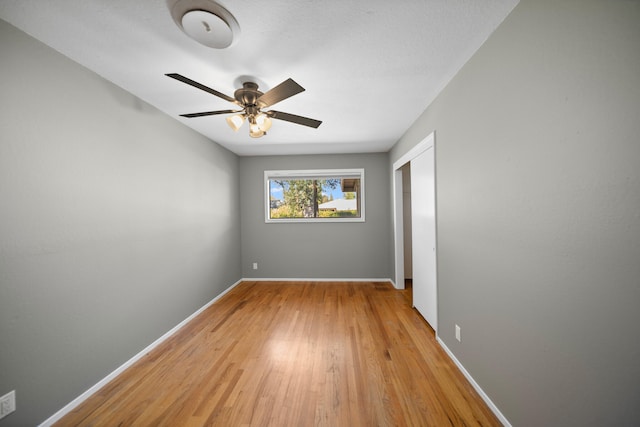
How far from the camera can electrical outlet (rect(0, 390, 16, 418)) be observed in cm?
124

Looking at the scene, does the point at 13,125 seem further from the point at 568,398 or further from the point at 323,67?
the point at 568,398

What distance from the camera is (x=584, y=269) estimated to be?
3.10ft

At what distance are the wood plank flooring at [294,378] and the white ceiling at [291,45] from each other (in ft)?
7.80

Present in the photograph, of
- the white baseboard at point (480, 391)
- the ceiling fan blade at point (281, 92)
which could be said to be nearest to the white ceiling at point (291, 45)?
the ceiling fan blade at point (281, 92)

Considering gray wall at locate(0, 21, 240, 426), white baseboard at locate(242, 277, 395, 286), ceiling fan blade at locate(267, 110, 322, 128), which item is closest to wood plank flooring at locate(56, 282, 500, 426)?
gray wall at locate(0, 21, 240, 426)

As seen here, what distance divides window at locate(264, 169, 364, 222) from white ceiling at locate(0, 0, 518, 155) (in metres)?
2.04

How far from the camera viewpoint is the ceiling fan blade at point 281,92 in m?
1.50

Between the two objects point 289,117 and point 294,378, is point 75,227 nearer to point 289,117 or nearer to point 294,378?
point 289,117

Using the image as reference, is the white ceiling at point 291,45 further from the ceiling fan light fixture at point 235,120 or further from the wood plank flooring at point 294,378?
the wood plank flooring at point 294,378

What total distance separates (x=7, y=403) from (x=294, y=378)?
1.62 metres

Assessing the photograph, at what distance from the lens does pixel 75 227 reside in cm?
162

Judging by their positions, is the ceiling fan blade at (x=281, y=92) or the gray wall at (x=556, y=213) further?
the ceiling fan blade at (x=281, y=92)

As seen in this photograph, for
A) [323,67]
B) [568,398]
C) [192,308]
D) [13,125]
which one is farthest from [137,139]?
[568,398]

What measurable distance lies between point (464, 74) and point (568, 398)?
78.6 inches
